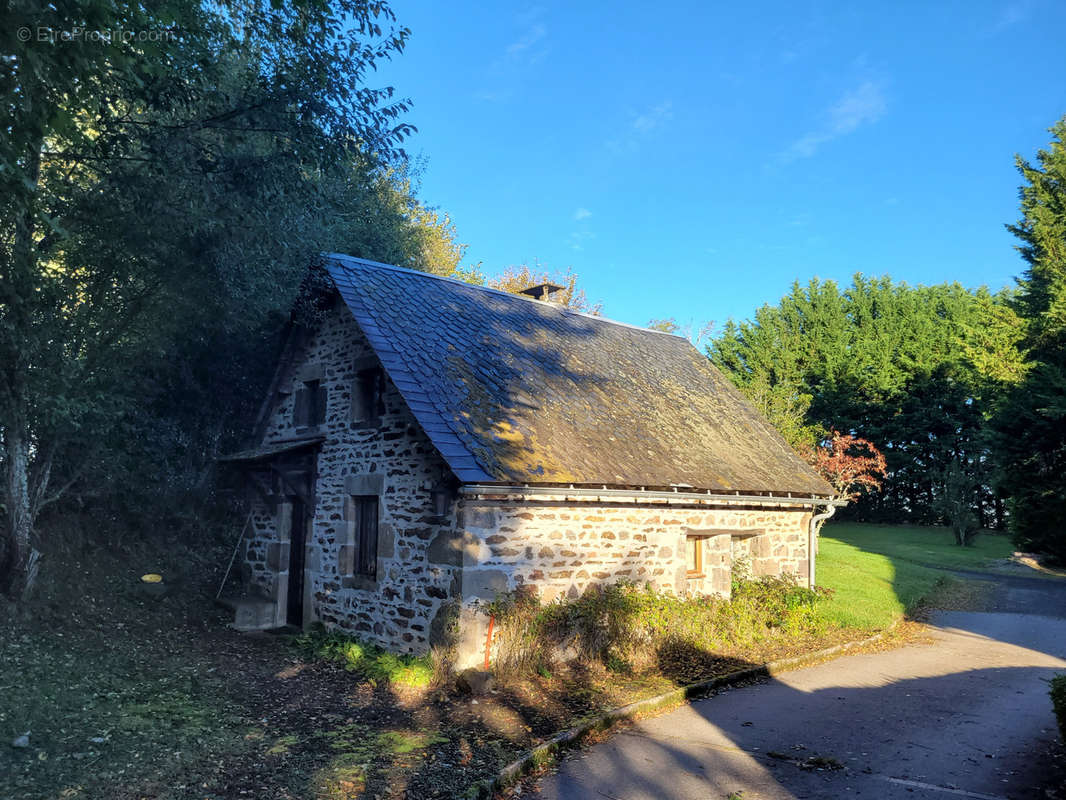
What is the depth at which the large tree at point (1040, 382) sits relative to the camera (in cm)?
2158

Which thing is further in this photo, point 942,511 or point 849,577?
point 942,511

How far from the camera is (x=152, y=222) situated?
9.45m

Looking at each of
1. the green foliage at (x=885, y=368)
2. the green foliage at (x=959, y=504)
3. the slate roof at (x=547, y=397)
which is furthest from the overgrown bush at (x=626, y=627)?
the green foliage at (x=885, y=368)

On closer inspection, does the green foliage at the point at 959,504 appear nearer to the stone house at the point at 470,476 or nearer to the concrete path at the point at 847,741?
the stone house at the point at 470,476

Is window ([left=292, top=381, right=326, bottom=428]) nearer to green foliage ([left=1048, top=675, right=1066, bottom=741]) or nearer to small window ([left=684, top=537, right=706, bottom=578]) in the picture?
small window ([left=684, top=537, right=706, bottom=578])

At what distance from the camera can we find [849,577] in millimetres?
18312

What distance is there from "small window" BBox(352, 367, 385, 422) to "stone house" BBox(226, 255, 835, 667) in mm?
32

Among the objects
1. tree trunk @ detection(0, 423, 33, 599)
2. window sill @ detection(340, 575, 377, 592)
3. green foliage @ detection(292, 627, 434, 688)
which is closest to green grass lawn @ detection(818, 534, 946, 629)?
green foliage @ detection(292, 627, 434, 688)

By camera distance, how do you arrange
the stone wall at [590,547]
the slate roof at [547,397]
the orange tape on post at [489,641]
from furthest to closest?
1. the slate roof at [547,397]
2. the stone wall at [590,547]
3. the orange tape on post at [489,641]

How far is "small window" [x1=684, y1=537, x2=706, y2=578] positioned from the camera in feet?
38.9

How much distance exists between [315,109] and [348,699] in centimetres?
809

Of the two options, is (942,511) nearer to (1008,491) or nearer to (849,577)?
(1008,491)

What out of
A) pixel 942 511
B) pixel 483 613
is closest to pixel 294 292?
pixel 483 613

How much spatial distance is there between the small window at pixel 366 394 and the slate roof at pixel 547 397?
2.75 ft
